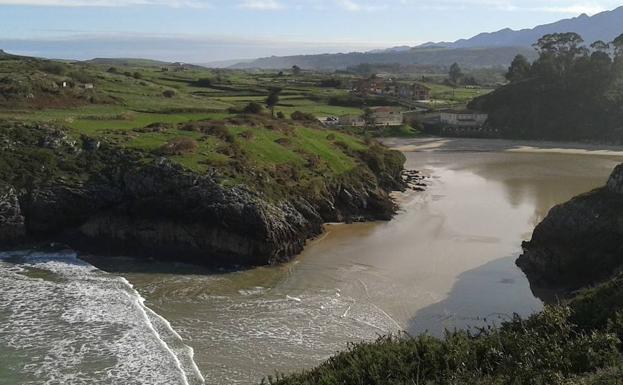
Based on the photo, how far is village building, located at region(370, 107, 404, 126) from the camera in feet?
322

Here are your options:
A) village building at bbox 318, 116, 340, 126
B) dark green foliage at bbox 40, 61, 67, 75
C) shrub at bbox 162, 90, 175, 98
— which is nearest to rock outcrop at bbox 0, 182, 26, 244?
shrub at bbox 162, 90, 175, 98

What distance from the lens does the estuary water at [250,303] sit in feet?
62.9

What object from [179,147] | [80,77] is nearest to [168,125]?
[179,147]

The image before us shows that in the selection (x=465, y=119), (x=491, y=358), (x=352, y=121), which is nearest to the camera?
(x=491, y=358)

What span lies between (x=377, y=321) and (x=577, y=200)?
1164 centimetres

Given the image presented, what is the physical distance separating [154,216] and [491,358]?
22.1m

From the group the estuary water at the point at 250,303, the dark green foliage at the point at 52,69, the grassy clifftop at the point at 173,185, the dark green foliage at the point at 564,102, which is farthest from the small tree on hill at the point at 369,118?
the estuary water at the point at 250,303

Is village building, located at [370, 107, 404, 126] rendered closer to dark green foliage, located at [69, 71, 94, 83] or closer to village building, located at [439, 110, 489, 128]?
village building, located at [439, 110, 489, 128]

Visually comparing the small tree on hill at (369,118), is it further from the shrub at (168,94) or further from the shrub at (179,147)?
the shrub at (179,147)

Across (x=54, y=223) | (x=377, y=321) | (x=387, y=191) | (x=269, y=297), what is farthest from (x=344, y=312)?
(x=387, y=191)

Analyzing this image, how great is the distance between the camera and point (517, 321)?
602 inches

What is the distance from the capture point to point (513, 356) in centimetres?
1256

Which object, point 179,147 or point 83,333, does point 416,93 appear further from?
point 83,333

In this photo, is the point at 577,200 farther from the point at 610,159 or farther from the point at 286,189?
the point at 610,159
